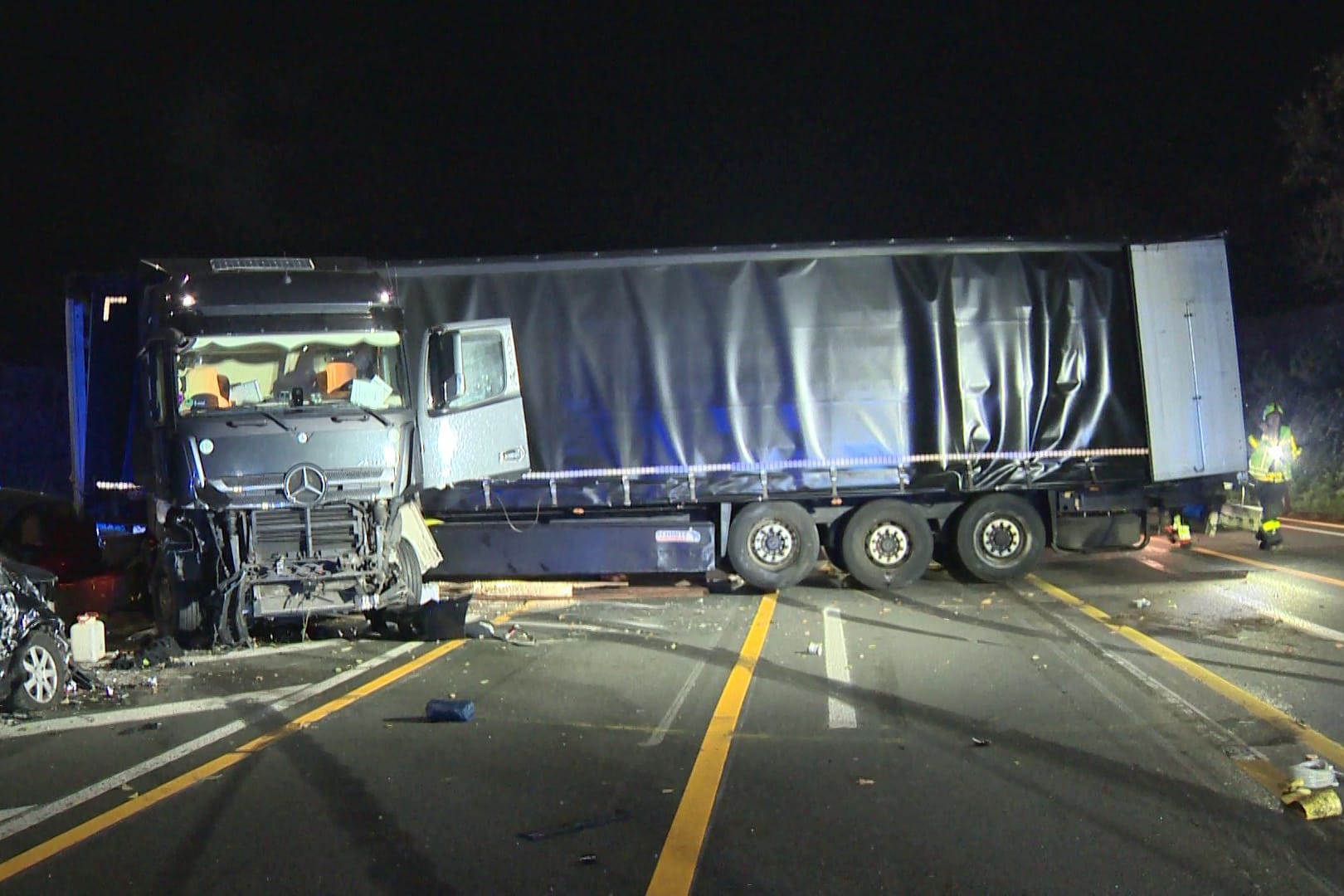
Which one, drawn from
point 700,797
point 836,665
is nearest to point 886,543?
point 836,665

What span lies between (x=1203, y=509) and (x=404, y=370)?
371 inches

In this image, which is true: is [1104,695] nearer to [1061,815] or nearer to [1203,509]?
[1061,815]

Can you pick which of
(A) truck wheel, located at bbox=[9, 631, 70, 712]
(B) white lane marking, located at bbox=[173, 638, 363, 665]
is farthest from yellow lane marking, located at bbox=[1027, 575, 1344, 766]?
(A) truck wheel, located at bbox=[9, 631, 70, 712]

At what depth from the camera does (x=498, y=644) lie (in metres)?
10.8

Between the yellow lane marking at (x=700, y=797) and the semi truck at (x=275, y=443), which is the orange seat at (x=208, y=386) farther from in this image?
the yellow lane marking at (x=700, y=797)

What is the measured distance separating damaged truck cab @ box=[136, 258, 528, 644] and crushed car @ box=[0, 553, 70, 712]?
2000 mm

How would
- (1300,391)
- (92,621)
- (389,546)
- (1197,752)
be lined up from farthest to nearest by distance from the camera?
1. (1300,391)
2. (389,546)
3. (92,621)
4. (1197,752)

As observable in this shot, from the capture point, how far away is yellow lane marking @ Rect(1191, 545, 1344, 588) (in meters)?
13.1

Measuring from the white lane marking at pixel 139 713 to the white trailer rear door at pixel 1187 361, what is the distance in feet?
32.6

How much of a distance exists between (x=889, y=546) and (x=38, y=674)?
8.97 m

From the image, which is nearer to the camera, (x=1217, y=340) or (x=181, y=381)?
(x=181, y=381)

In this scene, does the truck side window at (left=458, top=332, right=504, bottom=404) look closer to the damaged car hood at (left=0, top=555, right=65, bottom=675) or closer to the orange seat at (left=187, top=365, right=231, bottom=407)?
the orange seat at (left=187, top=365, right=231, bottom=407)

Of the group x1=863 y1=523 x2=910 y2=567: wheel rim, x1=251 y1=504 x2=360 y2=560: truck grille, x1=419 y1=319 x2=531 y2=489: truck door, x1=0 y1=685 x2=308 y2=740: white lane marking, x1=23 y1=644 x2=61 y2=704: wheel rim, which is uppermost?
x1=419 y1=319 x2=531 y2=489: truck door

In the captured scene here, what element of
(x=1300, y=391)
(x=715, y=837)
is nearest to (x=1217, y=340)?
(x=715, y=837)
